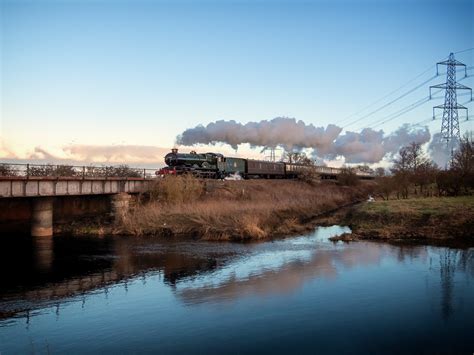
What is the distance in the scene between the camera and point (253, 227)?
34031 mm

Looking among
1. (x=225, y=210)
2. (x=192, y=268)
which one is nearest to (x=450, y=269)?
(x=192, y=268)

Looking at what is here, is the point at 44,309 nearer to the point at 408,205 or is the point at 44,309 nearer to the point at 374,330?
the point at 374,330

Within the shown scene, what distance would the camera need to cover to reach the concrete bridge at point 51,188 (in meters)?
33.5

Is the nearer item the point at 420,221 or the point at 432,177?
the point at 420,221

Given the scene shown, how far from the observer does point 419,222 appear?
109 feet

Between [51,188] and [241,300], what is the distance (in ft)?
78.6

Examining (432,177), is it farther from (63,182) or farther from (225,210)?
(63,182)

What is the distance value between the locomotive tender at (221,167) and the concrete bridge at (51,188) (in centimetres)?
600

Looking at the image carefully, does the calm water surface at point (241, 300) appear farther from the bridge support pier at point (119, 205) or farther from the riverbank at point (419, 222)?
the bridge support pier at point (119, 205)

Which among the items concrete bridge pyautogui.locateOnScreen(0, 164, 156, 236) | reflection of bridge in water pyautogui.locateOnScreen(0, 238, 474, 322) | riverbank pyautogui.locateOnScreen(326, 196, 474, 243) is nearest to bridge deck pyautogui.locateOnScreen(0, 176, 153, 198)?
concrete bridge pyautogui.locateOnScreen(0, 164, 156, 236)

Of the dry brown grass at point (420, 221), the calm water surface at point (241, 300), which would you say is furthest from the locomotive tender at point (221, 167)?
the calm water surface at point (241, 300)

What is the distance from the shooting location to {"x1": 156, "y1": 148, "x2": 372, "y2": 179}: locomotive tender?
53.4 metres

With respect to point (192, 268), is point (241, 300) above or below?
above

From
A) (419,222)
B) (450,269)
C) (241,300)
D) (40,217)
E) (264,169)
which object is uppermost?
(264,169)
